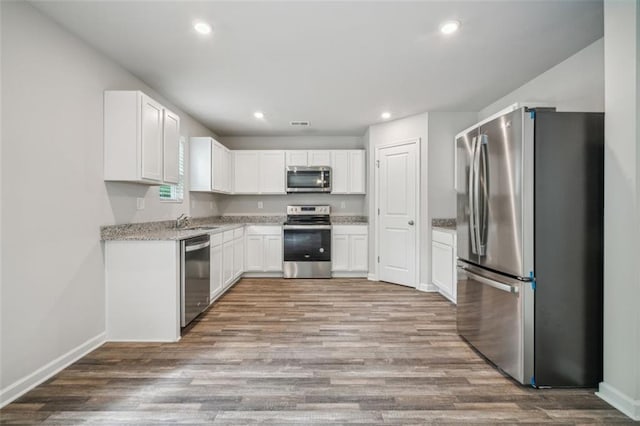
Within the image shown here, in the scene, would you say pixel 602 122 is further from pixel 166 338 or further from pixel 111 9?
pixel 166 338

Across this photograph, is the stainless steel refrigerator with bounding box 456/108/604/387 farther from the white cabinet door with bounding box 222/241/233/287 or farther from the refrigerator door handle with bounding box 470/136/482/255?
the white cabinet door with bounding box 222/241/233/287

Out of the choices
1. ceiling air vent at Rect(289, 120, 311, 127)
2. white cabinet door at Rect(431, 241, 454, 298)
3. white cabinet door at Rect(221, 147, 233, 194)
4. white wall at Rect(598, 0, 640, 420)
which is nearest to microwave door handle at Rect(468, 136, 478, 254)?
white wall at Rect(598, 0, 640, 420)

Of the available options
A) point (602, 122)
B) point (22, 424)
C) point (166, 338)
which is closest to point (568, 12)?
point (602, 122)

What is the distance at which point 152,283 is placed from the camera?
107 inches

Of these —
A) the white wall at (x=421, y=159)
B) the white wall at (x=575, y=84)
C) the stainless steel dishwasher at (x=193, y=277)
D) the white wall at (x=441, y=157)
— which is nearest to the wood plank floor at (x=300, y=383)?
the stainless steel dishwasher at (x=193, y=277)

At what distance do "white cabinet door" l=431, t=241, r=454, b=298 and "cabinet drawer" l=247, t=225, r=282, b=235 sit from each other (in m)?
2.51

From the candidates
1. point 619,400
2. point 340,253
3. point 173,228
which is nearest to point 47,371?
point 173,228

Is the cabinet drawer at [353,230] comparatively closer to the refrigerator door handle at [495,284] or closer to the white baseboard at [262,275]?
the white baseboard at [262,275]

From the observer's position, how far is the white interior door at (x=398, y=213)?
15.1 ft

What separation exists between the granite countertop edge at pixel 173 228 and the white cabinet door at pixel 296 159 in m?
1.06

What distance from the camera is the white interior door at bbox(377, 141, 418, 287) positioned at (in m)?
4.61

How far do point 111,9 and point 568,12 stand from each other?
314 centimetres

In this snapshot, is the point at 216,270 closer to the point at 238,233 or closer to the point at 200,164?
the point at 238,233

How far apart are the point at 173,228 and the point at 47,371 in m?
2.05
